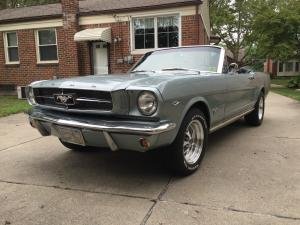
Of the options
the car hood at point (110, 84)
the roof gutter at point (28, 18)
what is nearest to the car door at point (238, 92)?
the car hood at point (110, 84)

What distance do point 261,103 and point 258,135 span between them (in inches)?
48.4

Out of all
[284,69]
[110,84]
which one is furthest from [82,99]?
[284,69]

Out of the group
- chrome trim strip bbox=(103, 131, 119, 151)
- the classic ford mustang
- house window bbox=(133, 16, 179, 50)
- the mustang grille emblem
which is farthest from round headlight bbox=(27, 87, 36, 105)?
house window bbox=(133, 16, 179, 50)

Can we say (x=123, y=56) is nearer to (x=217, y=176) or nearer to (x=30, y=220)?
(x=217, y=176)

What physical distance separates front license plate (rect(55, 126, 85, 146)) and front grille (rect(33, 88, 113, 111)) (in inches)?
10.1

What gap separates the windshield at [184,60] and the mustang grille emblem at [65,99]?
1.66m

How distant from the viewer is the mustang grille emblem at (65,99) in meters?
3.80

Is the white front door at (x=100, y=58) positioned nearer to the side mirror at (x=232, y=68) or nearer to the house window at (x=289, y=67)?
the side mirror at (x=232, y=68)

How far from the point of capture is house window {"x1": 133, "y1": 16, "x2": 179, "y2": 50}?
44.0 ft

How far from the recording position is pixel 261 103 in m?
7.17

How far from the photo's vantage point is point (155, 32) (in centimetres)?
1372

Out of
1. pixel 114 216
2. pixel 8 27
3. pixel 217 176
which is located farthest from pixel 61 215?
pixel 8 27

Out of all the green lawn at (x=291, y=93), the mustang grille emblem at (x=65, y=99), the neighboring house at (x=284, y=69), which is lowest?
the neighboring house at (x=284, y=69)

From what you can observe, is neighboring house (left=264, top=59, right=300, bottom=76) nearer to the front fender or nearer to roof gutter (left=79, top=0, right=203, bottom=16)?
roof gutter (left=79, top=0, right=203, bottom=16)
